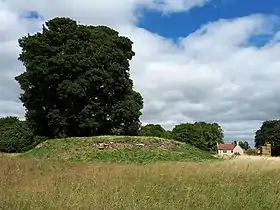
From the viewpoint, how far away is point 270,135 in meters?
133

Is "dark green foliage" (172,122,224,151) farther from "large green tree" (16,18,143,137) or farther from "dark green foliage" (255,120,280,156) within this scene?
"large green tree" (16,18,143,137)

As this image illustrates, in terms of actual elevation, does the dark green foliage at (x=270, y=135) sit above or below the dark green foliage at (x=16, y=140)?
above

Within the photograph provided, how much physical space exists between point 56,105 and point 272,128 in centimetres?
10092

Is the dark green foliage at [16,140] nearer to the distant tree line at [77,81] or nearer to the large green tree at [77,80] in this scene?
the distant tree line at [77,81]

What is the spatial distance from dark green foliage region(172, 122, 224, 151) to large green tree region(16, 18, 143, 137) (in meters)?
61.4

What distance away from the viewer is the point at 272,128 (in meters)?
136

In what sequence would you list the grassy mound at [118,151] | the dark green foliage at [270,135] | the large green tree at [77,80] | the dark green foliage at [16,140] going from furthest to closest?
1. the dark green foliage at [270,135]
2. the dark green foliage at [16,140]
3. the large green tree at [77,80]
4. the grassy mound at [118,151]

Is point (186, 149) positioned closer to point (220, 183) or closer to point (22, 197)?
point (220, 183)

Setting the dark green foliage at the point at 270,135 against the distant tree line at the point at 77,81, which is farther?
the dark green foliage at the point at 270,135

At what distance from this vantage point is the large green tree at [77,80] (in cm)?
4406

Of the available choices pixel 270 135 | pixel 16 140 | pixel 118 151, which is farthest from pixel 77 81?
pixel 270 135

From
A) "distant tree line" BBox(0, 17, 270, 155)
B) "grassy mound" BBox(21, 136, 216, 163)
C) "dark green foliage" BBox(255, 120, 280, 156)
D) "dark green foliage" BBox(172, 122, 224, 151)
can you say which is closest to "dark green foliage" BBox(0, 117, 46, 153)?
"distant tree line" BBox(0, 17, 270, 155)


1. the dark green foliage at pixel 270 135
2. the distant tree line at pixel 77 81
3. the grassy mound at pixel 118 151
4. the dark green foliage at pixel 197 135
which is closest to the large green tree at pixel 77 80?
the distant tree line at pixel 77 81

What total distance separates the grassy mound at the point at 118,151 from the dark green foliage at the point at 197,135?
6972 centimetres
